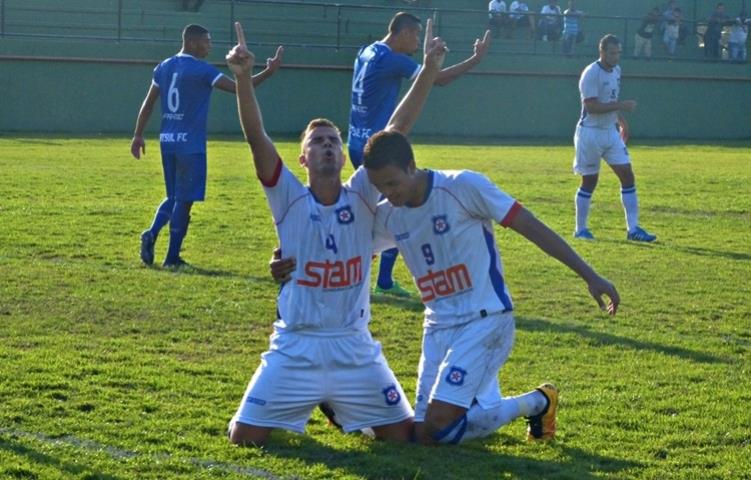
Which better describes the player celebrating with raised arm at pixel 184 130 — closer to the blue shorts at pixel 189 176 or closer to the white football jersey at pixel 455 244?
the blue shorts at pixel 189 176

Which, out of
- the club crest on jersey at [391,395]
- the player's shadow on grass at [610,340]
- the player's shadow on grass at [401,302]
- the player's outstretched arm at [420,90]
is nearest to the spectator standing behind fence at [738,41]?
the player's shadow on grass at [401,302]

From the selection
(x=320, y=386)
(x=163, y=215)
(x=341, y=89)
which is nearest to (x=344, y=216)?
(x=320, y=386)

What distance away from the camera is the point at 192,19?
36406 millimetres

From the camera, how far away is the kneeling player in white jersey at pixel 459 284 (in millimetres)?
5781

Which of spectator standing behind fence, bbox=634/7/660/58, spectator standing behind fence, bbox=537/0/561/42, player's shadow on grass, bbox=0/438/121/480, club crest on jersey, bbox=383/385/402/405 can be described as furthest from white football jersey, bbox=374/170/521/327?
spectator standing behind fence, bbox=634/7/660/58

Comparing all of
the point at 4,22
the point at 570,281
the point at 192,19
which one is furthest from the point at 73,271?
the point at 192,19

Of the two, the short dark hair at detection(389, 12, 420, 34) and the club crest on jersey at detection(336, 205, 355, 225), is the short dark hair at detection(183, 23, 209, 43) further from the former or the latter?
the club crest on jersey at detection(336, 205, 355, 225)

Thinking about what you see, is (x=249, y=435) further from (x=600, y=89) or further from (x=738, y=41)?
(x=738, y=41)

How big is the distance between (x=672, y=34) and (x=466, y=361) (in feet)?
120

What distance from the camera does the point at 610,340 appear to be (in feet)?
27.8

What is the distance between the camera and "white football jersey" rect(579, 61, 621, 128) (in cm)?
1402

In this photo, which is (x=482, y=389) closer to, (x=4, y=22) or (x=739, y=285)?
(x=739, y=285)

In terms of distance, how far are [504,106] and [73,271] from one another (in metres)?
28.5

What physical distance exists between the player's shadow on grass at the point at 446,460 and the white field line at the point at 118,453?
274 millimetres
